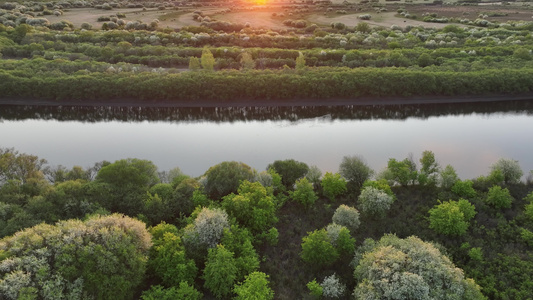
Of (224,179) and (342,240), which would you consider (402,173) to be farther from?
(224,179)

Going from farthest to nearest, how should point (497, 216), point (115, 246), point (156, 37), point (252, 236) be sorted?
point (156, 37) < point (497, 216) < point (252, 236) < point (115, 246)

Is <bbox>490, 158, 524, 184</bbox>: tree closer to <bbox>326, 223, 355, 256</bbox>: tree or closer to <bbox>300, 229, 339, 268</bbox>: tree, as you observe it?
<bbox>326, 223, 355, 256</bbox>: tree

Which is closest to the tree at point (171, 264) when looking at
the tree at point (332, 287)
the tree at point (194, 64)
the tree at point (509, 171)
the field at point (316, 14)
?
the tree at point (332, 287)

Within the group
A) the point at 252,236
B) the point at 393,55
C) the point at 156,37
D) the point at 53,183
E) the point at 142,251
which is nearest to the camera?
the point at 142,251

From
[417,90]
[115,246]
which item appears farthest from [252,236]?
[417,90]

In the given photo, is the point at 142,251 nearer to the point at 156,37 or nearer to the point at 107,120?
the point at 107,120

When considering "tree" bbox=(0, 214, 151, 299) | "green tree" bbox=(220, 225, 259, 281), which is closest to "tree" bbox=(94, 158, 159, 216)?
"tree" bbox=(0, 214, 151, 299)
